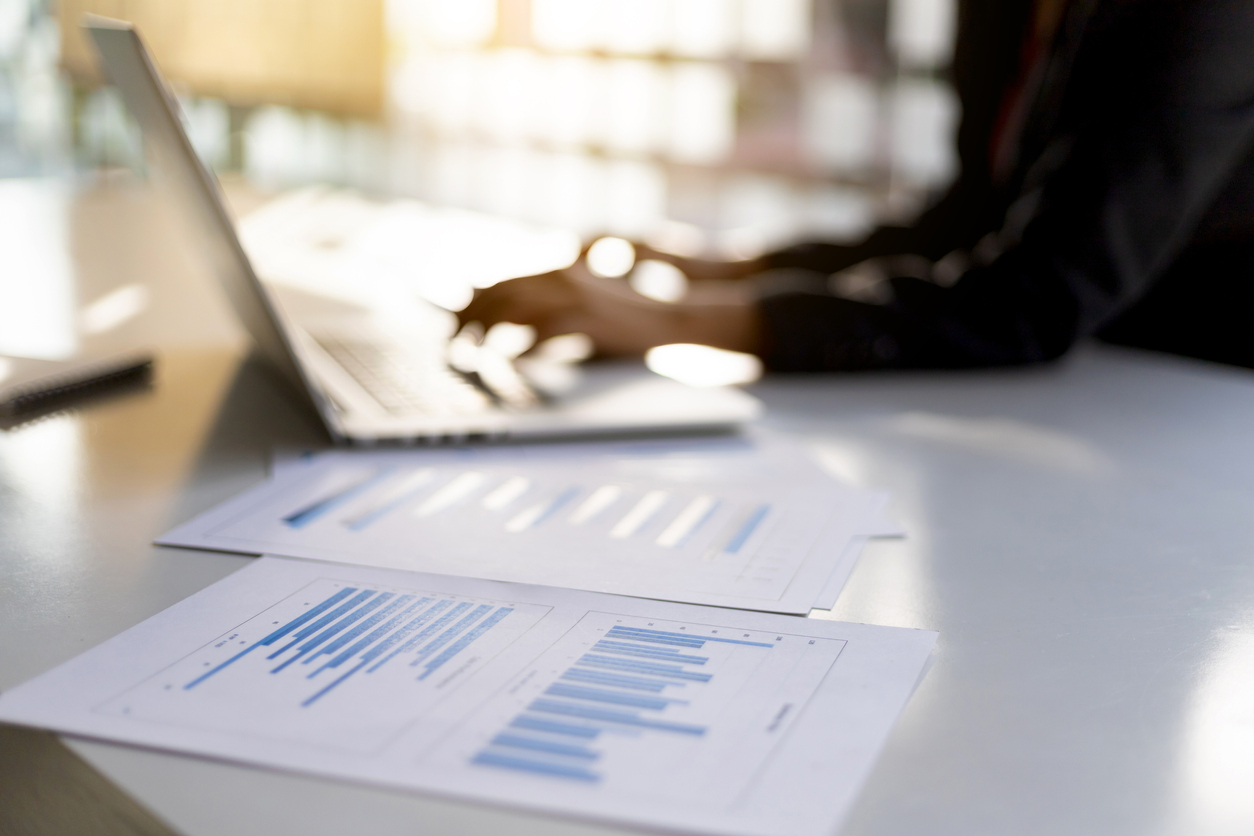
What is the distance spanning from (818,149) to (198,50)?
3152 millimetres

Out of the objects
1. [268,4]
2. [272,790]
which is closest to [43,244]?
[272,790]

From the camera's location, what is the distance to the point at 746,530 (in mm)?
559

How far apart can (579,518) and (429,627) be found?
157mm

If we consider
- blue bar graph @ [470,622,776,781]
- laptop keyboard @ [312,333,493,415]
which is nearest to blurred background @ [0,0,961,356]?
laptop keyboard @ [312,333,493,415]

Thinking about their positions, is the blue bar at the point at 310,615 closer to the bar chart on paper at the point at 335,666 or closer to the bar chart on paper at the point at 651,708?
the bar chart on paper at the point at 335,666

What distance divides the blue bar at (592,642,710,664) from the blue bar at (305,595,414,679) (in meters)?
0.09

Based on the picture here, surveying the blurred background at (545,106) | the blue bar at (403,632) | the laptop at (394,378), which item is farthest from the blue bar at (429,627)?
the blurred background at (545,106)

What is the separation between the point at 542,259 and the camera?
4.47ft

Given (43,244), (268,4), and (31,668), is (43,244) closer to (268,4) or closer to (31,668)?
(31,668)

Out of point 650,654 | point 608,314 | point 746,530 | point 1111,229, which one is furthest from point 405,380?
point 1111,229

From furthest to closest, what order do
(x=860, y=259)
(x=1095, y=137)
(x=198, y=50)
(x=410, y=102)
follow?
1. (x=198, y=50)
2. (x=410, y=102)
3. (x=860, y=259)
4. (x=1095, y=137)

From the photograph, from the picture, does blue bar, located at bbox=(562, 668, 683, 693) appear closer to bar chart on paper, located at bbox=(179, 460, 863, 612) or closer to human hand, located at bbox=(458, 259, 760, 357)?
bar chart on paper, located at bbox=(179, 460, 863, 612)

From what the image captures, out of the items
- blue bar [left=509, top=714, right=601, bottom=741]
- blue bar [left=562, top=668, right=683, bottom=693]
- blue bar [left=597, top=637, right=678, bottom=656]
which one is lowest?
blue bar [left=597, top=637, right=678, bottom=656]

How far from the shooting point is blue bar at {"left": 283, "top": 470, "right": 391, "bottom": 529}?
56 cm
